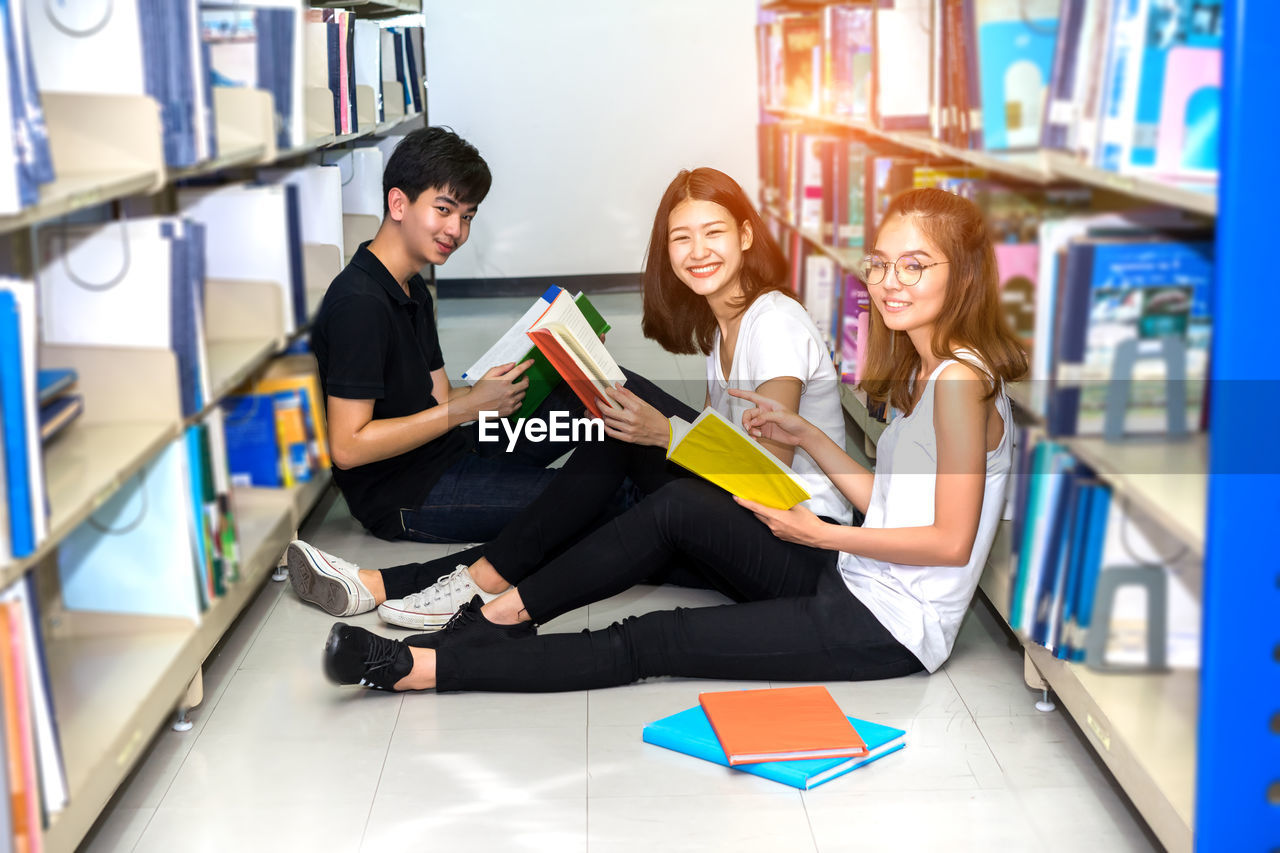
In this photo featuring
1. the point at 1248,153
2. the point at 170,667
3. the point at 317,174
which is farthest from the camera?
the point at 317,174

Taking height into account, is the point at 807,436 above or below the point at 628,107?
below

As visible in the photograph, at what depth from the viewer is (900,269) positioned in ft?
5.36

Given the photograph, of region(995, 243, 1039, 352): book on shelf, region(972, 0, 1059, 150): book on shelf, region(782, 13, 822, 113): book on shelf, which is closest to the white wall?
region(782, 13, 822, 113): book on shelf

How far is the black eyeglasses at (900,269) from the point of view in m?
1.62

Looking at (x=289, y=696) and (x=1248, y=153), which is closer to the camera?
(x=1248, y=153)

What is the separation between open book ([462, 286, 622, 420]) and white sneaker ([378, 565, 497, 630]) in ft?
1.22

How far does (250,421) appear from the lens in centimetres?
145

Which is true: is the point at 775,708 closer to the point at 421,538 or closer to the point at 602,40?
the point at 421,538

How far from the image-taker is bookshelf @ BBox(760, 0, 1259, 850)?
1.08 m

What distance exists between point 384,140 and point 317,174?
4.88 feet

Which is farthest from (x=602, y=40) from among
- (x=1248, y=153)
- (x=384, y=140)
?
(x=1248, y=153)

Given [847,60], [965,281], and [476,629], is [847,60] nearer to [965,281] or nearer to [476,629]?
[965,281]

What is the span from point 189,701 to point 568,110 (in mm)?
3585

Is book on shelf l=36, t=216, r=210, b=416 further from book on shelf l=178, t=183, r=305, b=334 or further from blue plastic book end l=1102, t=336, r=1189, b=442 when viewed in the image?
blue plastic book end l=1102, t=336, r=1189, b=442
